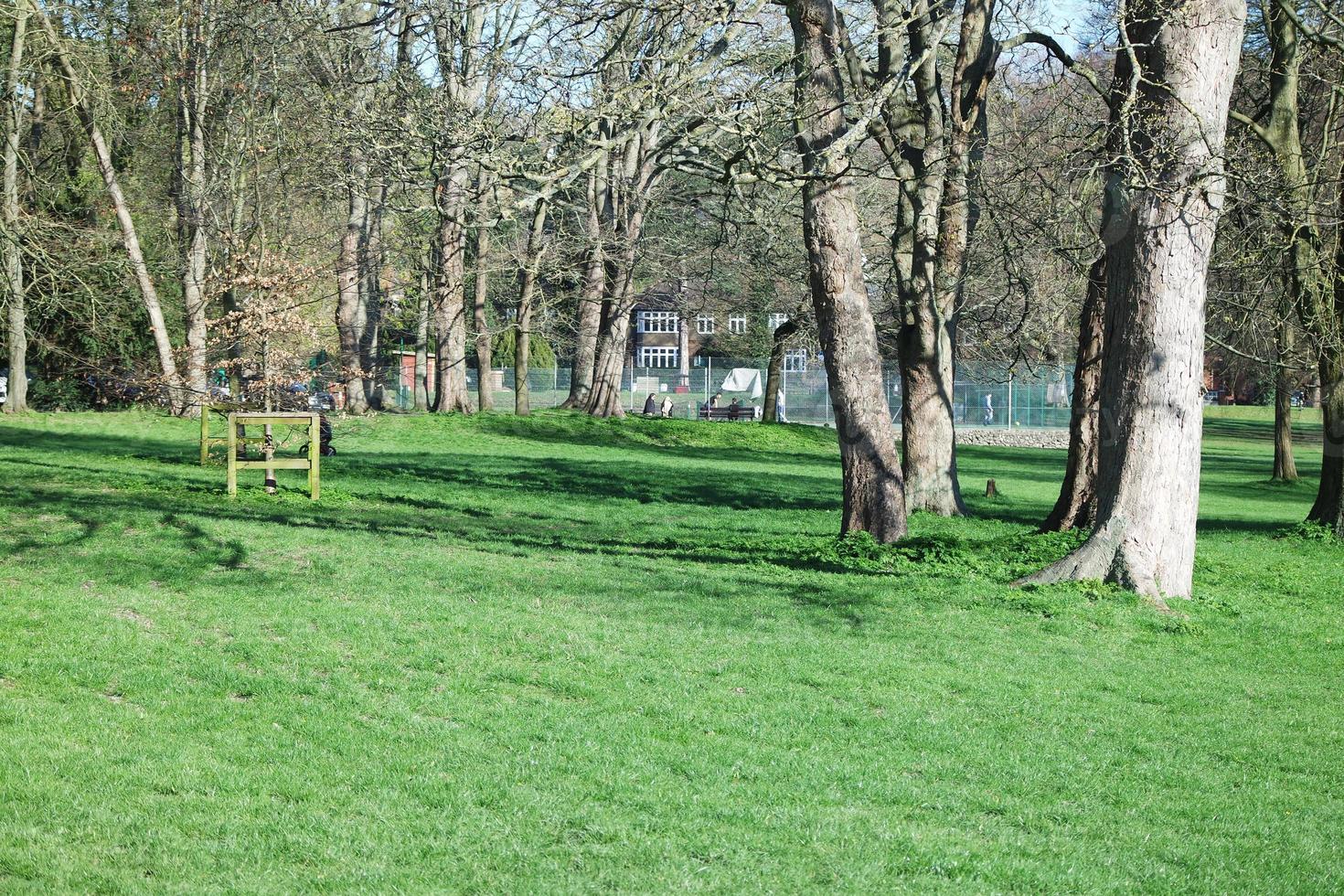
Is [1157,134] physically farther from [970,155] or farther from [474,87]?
[474,87]

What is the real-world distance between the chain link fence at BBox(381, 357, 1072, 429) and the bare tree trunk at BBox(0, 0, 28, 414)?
1856 cm

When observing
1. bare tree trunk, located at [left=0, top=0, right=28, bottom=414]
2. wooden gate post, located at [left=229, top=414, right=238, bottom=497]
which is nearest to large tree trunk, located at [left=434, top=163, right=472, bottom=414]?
bare tree trunk, located at [left=0, top=0, right=28, bottom=414]

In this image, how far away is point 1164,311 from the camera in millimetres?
10570

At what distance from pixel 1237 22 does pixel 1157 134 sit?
1094 millimetres

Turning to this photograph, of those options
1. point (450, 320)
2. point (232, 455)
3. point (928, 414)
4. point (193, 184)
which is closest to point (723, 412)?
point (450, 320)

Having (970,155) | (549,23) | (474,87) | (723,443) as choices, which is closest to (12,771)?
(549,23)

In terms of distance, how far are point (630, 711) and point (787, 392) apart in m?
42.8

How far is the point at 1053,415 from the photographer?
50.7 meters

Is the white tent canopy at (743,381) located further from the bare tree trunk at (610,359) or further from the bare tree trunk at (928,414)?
the bare tree trunk at (928,414)

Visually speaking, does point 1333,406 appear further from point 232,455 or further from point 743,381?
point 743,381

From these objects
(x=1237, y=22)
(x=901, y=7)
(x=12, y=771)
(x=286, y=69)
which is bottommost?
(x=12, y=771)

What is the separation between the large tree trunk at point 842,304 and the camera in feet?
42.3

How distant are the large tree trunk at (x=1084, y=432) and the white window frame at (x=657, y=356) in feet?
201

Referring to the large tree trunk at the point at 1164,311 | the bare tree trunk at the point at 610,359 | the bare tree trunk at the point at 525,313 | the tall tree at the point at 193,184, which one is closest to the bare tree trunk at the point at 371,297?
the bare tree trunk at the point at 525,313
